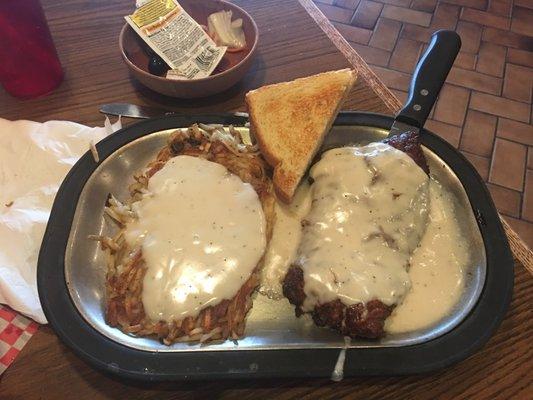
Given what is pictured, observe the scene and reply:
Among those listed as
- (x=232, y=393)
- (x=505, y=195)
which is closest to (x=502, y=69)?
(x=505, y=195)

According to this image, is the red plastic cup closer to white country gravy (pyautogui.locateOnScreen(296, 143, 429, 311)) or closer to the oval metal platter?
the oval metal platter

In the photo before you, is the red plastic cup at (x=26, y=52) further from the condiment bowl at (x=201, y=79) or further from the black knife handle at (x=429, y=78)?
the black knife handle at (x=429, y=78)

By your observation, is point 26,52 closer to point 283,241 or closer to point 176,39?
point 176,39

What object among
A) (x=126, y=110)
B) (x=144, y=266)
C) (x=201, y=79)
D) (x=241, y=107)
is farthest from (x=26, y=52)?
(x=144, y=266)

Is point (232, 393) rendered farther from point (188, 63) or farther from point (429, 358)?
point (188, 63)

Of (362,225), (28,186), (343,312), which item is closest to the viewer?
(343,312)
